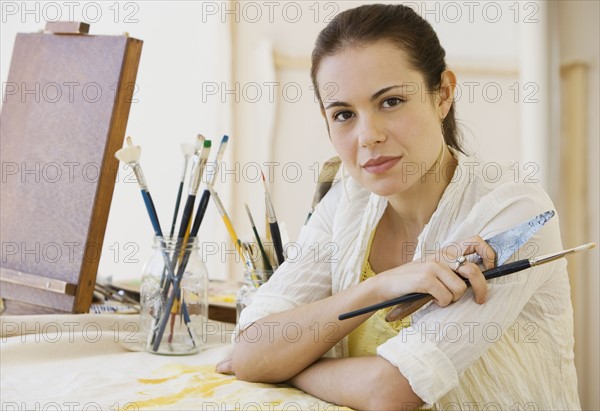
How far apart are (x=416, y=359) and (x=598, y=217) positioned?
4.90 ft

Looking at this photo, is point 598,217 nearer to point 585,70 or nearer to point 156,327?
point 585,70

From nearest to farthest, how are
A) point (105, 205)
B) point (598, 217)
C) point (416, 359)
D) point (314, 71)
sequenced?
point (416, 359) → point (314, 71) → point (105, 205) → point (598, 217)

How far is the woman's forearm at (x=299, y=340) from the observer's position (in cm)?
93

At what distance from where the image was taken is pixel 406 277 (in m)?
0.86

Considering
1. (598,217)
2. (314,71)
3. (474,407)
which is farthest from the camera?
(598,217)

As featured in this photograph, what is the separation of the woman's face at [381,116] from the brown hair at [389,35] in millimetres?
13

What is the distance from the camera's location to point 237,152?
2.51 m

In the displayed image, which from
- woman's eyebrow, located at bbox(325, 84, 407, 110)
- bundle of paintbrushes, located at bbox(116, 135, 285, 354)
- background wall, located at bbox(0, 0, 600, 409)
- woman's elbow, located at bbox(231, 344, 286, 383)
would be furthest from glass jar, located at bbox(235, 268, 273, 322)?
background wall, located at bbox(0, 0, 600, 409)

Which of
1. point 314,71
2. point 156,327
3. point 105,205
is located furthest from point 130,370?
point 314,71

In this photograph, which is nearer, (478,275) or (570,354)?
(478,275)

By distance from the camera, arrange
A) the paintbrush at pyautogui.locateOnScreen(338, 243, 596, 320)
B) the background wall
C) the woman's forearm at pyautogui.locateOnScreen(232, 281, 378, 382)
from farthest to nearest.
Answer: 1. the background wall
2. the woman's forearm at pyautogui.locateOnScreen(232, 281, 378, 382)
3. the paintbrush at pyautogui.locateOnScreen(338, 243, 596, 320)

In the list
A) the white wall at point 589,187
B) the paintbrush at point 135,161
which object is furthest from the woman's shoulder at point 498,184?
the white wall at point 589,187

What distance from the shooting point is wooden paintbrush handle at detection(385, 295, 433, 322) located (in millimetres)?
868

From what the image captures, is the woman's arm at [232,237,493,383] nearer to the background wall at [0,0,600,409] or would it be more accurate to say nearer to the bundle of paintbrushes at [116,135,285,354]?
the bundle of paintbrushes at [116,135,285,354]
